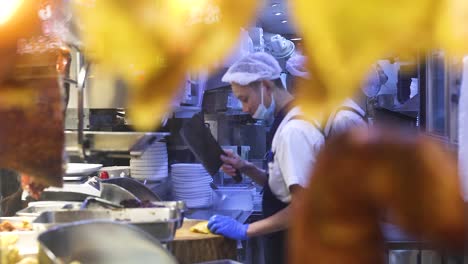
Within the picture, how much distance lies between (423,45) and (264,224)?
1.95 meters

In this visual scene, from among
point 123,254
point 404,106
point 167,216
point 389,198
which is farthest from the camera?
point 404,106

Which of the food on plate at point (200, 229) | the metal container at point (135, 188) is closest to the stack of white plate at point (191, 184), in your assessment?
the food on plate at point (200, 229)

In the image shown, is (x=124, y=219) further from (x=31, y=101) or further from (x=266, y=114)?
(x=266, y=114)

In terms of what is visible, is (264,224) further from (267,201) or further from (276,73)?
(276,73)

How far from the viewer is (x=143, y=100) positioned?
481 millimetres

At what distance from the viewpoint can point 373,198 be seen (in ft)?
1.33

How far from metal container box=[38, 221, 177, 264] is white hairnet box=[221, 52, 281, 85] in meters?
1.54

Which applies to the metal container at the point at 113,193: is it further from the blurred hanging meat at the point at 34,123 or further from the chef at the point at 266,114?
the blurred hanging meat at the point at 34,123

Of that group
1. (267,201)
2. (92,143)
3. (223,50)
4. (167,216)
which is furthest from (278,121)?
(223,50)

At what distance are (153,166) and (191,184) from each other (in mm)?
317

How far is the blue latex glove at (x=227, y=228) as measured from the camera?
7.04 ft

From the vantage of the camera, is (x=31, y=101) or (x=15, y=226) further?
(x=15, y=226)

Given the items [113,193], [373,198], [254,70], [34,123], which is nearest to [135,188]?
[113,193]

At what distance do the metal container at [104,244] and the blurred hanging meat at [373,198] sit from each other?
29 cm
